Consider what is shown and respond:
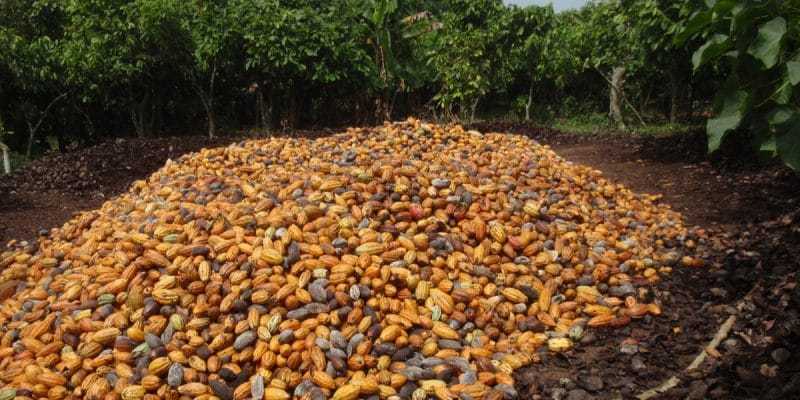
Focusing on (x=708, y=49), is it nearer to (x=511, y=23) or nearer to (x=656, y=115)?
(x=511, y=23)

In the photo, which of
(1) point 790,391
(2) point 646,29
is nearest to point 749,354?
(1) point 790,391

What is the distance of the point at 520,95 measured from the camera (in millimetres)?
17219

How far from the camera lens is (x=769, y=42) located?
84.6 inches

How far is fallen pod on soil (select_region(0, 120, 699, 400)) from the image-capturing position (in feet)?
8.16

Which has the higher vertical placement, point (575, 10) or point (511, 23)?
point (575, 10)

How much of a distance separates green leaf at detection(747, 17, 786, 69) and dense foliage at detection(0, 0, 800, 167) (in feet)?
11.3

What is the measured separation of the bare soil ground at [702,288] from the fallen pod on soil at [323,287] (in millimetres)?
153

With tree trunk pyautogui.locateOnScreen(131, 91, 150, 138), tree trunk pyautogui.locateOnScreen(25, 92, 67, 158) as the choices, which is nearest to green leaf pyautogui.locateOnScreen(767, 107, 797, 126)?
tree trunk pyautogui.locateOnScreen(25, 92, 67, 158)

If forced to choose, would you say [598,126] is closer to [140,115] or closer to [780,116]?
[140,115]

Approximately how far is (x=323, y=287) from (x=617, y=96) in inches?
481

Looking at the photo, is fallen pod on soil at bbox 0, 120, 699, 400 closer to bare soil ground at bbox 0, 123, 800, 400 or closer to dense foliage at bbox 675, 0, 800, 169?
bare soil ground at bbox 0, 123, 800, 400

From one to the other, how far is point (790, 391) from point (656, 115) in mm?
15603

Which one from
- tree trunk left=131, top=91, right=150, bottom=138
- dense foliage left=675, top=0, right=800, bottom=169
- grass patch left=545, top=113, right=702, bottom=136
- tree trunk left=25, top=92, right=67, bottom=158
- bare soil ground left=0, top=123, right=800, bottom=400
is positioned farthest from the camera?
grass patch left=545, top=113, right=702, bottom=136

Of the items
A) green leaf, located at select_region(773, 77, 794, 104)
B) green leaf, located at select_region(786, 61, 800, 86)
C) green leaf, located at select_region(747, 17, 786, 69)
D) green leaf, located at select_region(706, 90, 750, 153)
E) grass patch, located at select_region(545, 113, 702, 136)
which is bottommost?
grass patch, located at select_region(545, 113, 702, 136)
